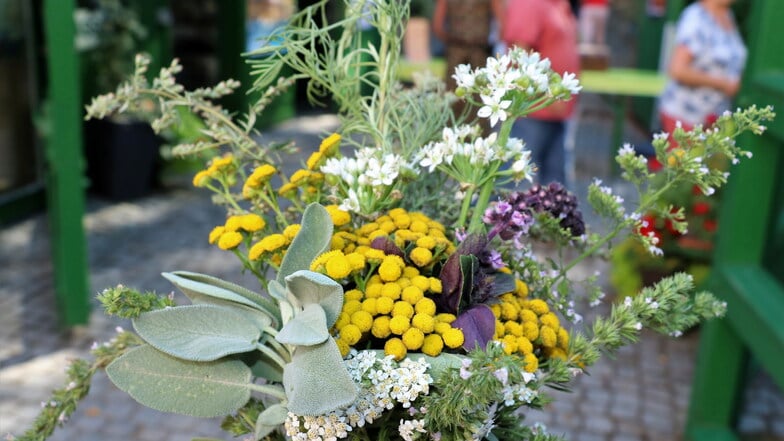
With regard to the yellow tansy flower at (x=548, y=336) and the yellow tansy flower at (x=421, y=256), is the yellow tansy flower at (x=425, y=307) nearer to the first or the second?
the yellow tansy flower at (x=421, y=256)

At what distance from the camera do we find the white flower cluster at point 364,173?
1.23 metres

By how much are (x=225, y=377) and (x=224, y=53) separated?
848 centimetres

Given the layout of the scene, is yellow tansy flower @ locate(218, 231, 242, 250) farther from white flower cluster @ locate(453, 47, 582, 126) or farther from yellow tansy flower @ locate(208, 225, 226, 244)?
white flower cluster @ locate(453, 47, 582, 126)

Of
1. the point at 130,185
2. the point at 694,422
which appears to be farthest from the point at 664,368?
the point at 130,185

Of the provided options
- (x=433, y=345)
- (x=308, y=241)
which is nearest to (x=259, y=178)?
(x=308, y=241)

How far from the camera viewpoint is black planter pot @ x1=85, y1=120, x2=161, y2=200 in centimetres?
666

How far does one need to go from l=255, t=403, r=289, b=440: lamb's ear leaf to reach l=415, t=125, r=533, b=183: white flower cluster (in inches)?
15.8

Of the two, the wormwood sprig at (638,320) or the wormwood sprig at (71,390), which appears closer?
the wormwood sprig at (638,320)

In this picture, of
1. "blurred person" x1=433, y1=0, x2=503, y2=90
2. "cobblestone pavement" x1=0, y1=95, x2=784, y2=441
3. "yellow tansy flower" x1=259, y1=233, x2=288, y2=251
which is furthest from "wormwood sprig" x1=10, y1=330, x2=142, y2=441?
"blurred person" x1=433, y1=0, x2=503, y2=90

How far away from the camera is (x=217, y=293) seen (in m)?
1.18

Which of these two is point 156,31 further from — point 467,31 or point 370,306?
point 370,306

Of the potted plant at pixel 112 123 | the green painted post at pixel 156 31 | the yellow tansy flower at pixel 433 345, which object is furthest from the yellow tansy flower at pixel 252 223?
the green painted post at pixel 156 31

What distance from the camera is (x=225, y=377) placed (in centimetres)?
117

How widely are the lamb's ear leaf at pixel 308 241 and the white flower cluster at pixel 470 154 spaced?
173mm
